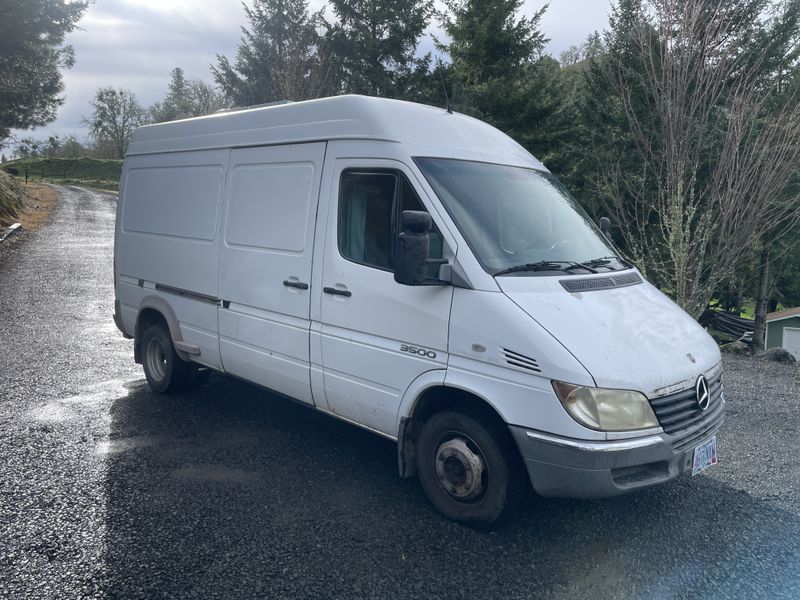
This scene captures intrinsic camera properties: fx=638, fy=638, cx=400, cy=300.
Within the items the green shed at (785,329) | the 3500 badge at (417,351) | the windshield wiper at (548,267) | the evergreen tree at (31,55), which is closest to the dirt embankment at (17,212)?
the evergreen tree at (31,55)

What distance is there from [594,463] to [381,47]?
81.2 feet

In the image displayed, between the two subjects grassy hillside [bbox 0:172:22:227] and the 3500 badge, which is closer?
the 3500 badge

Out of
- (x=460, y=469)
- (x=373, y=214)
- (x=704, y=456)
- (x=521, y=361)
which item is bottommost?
(x=460, y=469)

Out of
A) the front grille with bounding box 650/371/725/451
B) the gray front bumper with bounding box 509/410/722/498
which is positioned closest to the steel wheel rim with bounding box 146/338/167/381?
the gray front bumper with bounding box 509/410/722/498

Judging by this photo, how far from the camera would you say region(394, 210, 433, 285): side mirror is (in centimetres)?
367

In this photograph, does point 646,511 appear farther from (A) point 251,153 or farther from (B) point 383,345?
(A) point 251,153

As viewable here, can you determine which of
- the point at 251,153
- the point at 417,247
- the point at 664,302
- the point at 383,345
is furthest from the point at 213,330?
the point at 664,302

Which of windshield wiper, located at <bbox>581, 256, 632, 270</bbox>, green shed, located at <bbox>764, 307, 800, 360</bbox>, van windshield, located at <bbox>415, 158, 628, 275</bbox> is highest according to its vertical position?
van windshield, located at <bbox>415, 158, 628, 275</bbox>

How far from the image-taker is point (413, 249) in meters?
3.67

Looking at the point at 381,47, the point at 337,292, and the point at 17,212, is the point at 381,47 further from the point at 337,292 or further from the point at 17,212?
the point at 337,292

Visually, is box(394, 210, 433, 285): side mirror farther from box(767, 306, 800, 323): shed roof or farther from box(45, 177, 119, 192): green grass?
box(45, 177, 119, 192): green grass

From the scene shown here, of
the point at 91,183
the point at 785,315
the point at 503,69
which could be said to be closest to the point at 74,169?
the point at 91,183

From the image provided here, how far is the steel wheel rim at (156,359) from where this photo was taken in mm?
6598

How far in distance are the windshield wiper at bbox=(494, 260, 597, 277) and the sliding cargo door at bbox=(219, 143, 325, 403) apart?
1585mm
